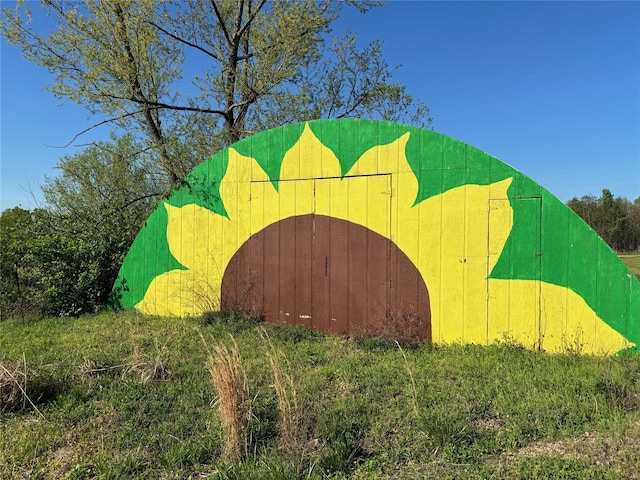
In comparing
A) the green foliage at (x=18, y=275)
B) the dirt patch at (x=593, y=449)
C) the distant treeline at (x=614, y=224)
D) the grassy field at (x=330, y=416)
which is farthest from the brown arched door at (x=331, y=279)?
the distant treeline at (x=614, y=224)

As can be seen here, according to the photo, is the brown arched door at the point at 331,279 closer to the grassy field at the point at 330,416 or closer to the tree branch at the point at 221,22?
the grassy field at the point at 330,416

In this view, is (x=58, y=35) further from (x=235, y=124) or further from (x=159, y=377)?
(x=159, y=377)

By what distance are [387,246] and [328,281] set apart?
3.85ft

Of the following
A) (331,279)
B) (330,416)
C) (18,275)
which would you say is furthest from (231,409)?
(18,275)

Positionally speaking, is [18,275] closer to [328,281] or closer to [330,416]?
[328,281]

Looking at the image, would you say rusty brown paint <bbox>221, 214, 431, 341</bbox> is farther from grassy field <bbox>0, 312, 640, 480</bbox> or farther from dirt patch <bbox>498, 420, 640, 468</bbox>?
dirt patch <bbox>498, 420, 640, 468</bbox>

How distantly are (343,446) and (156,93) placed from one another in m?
11.4

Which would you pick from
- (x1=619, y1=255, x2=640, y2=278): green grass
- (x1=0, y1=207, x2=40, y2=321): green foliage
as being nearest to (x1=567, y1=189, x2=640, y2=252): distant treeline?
(x1=619, y1=255, x2=640, y2=278): green grass

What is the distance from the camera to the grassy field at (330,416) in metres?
2.92

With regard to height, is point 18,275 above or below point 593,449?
above

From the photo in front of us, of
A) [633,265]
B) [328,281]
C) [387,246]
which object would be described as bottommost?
[328,281]

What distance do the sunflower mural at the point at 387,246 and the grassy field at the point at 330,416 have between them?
0.58 meters

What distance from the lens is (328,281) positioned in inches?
268

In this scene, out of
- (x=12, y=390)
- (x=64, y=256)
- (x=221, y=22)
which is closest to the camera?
(x=12, y=390)
